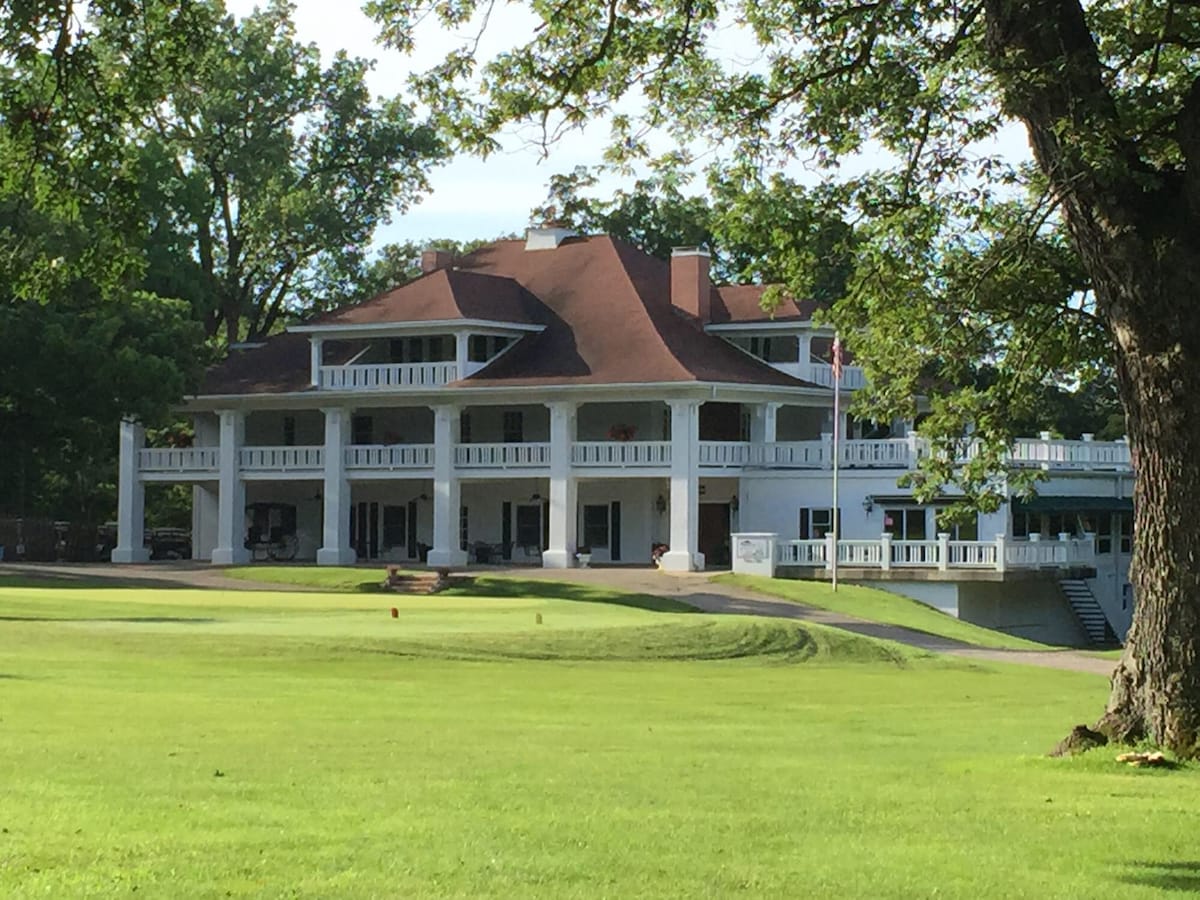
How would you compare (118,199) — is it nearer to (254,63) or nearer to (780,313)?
(780,313)

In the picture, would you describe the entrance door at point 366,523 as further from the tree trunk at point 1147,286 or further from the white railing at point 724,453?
the tree trunk at point 1147,286

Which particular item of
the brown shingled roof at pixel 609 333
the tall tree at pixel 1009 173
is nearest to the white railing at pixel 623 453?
the brown shingled roof at pixel 609 333

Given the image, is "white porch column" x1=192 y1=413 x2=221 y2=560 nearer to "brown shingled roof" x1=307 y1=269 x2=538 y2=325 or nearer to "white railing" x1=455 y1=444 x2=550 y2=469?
"brown shingled roof" x1=307 y1=269 x2=538 y2=325

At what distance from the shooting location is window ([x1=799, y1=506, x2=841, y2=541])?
57.2 m

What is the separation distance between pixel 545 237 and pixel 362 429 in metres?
8.74

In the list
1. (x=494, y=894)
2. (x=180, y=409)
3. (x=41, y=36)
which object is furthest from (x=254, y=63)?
(x=494, y=894)

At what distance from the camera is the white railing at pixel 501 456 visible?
59125mm

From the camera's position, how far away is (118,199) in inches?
561

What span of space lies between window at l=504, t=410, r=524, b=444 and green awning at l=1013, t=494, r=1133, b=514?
621 inches

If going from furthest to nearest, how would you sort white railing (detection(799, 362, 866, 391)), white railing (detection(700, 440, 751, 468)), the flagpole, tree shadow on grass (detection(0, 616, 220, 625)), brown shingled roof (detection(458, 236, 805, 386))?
1. white railing (detection(799, 362, 866, 391))
2. brown shingled roof (detection(458, 236, 805, 386))
3. white railing (detection(700, 440, 751, 468))
4. the flagpole
5. tree shadow on grass (detection(0, 616, 220, 625))

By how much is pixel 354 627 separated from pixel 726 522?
27.7 metres

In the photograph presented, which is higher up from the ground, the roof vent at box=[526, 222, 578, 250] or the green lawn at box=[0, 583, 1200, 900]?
the roof vent at box=[526, 222, 578, 250]

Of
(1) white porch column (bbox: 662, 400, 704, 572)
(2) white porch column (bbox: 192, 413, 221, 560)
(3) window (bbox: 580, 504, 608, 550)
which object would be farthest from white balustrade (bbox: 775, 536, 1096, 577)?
(2) white porch column (bbox: 192, 413, 221, 560)

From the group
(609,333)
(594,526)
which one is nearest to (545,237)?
(609,333)
